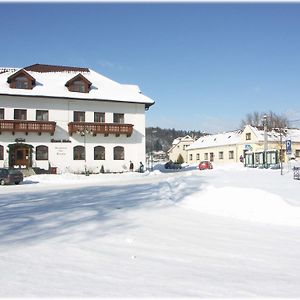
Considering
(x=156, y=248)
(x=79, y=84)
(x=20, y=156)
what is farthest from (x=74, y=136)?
(x=156, y=248)

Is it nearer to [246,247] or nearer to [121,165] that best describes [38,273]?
[246,247]

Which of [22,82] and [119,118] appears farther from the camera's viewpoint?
[119,118]

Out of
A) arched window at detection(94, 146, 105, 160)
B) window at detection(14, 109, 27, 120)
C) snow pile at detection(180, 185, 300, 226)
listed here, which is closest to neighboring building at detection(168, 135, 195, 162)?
arched window at detection(94, 146, 105, 160)

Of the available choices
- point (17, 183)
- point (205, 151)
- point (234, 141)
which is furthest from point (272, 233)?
point (205, 151)

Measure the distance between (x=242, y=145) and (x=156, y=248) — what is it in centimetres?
5573

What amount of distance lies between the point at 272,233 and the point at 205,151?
6293 cm

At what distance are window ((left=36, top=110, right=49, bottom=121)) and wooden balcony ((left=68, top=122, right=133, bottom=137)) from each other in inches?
97.1

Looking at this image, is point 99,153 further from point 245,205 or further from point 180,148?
point 180,148

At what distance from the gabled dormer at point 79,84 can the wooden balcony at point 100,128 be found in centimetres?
404

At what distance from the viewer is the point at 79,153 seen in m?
38.2

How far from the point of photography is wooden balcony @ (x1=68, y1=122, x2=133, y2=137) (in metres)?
37.2

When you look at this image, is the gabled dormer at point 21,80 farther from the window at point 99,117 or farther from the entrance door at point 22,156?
the window at point 99,117

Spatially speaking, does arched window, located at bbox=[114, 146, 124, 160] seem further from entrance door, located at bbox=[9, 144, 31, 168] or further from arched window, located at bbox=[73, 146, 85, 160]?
entrance door, located at bbox=[9, 144, 31, 168]

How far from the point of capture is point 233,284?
17.4 feet
